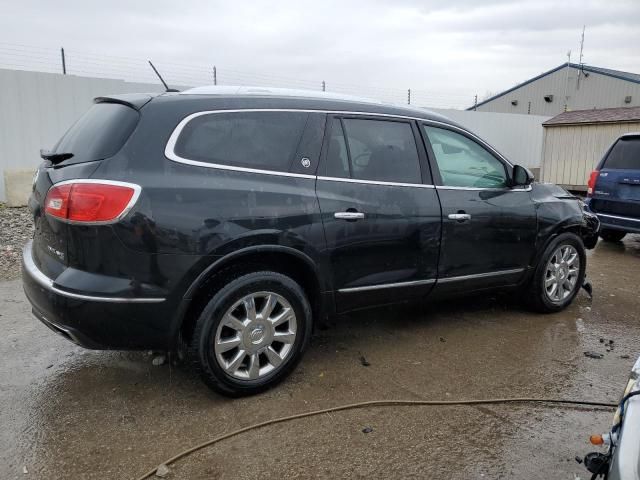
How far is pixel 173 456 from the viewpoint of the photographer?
268 cm

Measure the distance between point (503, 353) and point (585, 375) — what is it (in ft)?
1.89

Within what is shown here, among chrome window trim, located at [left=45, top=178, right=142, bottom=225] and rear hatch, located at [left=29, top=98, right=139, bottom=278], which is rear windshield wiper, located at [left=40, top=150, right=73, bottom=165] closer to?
rear hatch, located at [left=29, top=98, right=139, bottom=278]

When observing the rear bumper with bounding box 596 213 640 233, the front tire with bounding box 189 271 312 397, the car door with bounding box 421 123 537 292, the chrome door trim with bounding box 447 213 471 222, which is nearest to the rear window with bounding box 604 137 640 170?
the rear bumper with bounding box 596 213 640 233

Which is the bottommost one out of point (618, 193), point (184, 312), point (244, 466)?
point (244, 466)

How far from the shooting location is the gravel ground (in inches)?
238

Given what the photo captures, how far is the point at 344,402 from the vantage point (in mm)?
3230

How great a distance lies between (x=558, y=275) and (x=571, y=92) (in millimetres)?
23584

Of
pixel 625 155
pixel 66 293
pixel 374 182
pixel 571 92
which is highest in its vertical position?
pixel 571 92

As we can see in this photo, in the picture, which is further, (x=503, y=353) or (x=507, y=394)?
(x=503, y=353)

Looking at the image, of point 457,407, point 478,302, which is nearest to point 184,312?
point 457,407

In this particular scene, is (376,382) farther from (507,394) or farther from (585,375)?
(585,375)

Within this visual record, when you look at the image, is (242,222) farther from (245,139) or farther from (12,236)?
(12,236)

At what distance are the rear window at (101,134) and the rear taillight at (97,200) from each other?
0.68 feet

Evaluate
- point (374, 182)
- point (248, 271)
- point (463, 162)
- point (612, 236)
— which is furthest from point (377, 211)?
point (612, 236)
